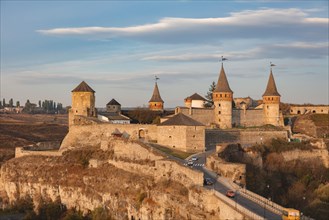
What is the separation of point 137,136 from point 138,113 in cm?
1207

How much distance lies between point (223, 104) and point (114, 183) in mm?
22290

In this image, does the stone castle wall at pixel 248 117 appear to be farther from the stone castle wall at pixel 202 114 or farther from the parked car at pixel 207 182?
the parked car at pixel 207 182

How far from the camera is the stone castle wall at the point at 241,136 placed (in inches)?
2349

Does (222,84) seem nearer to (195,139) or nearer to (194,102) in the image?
(194,102)

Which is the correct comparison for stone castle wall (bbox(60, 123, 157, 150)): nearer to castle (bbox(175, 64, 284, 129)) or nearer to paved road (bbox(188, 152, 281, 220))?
castle (bbox(175, 64, 284, 129))

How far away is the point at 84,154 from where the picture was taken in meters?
56.0

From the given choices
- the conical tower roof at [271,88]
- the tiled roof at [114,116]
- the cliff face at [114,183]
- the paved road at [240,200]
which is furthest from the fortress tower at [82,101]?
the paved road at [240,200]

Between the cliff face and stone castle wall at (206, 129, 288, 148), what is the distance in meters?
11.5

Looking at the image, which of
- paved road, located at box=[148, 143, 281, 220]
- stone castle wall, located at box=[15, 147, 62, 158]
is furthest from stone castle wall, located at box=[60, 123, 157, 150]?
paved road, located at box=[148, 143, 281, 220]

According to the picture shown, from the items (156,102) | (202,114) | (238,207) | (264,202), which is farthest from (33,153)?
(238,207)

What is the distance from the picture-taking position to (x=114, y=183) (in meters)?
48.2

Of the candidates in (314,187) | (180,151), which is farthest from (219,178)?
(314,187)

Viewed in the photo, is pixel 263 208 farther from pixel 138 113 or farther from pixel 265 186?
pixel 138 113

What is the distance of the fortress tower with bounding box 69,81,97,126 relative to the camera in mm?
64875
